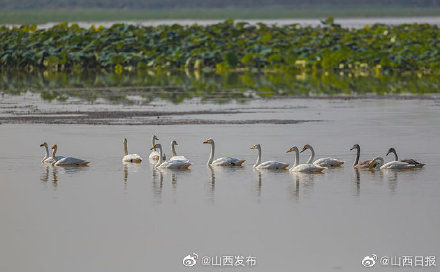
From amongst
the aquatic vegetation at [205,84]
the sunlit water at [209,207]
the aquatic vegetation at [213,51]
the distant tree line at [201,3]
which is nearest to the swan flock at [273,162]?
the sunlit water at [209,207]

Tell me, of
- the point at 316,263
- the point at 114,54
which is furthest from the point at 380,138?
the point at 114,54

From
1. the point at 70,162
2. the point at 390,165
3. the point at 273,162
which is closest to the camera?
the point at 390,165

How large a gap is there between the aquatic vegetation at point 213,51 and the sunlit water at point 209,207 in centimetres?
2739

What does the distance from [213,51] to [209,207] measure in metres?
40.2

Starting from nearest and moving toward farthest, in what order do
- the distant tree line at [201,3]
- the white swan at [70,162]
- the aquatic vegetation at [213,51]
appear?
the white swan at [70,162] → the aquatic vegetation at [213,51] → the distant tree line at [201,3]

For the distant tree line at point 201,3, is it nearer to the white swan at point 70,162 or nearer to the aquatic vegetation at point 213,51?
the aquatic vegetation at point 213,51

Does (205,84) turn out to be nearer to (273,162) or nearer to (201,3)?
Answer: (273,162)

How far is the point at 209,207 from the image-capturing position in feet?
52.5

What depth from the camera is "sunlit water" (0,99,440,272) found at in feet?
43.1

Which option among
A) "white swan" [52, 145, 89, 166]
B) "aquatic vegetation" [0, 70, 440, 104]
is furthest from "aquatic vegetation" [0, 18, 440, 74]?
"white swan" [52, 145, 89, 166]

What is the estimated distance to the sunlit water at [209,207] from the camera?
13133 mm

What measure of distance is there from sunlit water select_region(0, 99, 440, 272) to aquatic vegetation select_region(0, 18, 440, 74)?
89.9 ft

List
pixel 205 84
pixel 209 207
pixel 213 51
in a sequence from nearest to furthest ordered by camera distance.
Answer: pixel 209 207 < pixel 205 84 < pixel 213 51

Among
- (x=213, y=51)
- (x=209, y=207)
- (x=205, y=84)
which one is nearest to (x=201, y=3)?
(x=213, y=51)
